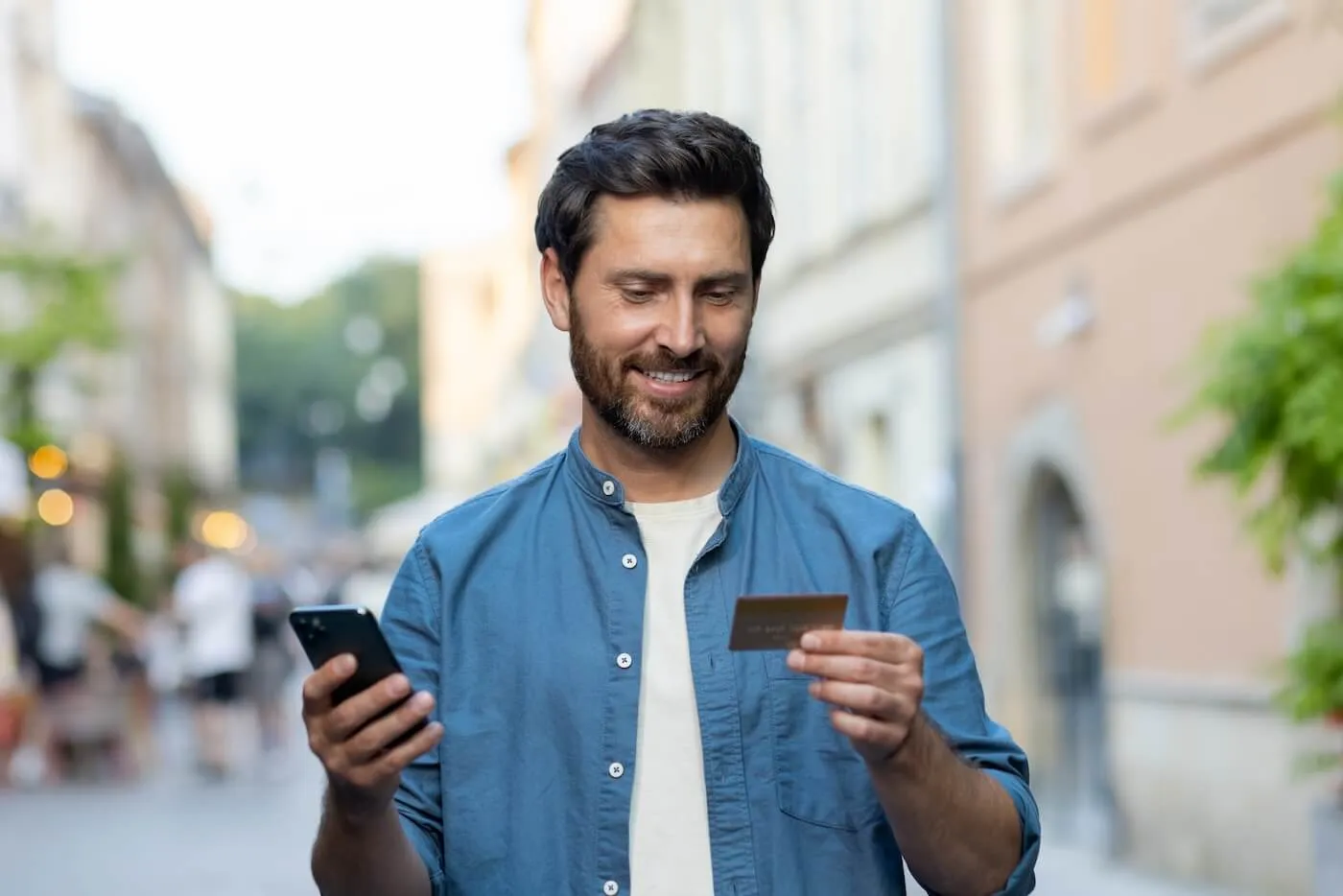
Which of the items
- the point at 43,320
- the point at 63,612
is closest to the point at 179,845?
the point at 63,612

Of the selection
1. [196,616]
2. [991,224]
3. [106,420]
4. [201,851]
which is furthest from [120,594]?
[201,851]

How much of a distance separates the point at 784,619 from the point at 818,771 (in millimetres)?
374

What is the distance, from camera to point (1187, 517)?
13672 mm

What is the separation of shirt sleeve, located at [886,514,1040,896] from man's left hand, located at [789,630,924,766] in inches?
10.8

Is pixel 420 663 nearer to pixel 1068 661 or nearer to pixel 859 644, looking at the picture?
pixel 859 644

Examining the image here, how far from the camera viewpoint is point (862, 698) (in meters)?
2.82

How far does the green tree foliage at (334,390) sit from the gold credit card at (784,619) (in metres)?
110

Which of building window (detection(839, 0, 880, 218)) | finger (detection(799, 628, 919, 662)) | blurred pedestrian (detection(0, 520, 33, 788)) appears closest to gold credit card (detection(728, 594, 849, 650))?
finger (detection(799, 628, 919, 662))

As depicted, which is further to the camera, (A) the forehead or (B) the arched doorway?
(B) the arched doorway

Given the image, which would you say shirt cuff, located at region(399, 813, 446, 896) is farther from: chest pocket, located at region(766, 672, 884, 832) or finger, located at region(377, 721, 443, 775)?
chest pocket, located at region(766, 672, 884, 832)

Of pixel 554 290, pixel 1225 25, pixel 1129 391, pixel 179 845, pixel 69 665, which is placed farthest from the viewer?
pixel 69 665

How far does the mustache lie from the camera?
10.5ft

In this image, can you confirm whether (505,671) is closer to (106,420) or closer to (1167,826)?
(1167,826)

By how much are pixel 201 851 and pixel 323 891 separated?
10421mm
